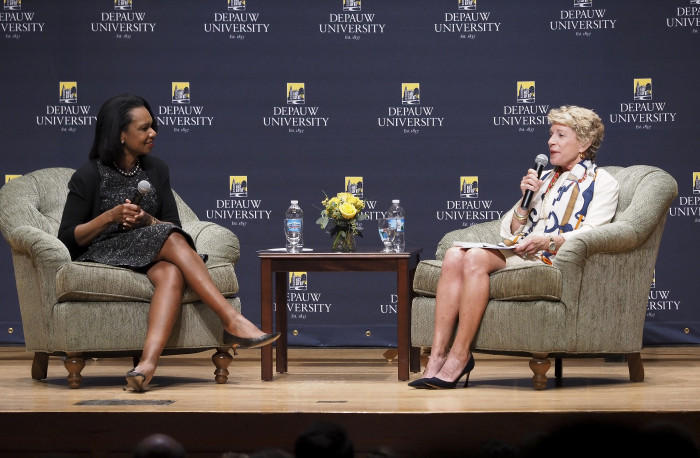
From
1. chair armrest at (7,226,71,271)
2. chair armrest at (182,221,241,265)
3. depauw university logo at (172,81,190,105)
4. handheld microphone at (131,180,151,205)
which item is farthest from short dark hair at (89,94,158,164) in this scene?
depauw university logo at (172,81,190,105)

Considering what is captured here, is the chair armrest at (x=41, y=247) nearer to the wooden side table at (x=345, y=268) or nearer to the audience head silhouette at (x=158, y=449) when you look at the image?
the wooden side table at (x=345, y=268)

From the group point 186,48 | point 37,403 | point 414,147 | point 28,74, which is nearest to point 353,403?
point 37,403

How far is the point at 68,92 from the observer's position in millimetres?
5715

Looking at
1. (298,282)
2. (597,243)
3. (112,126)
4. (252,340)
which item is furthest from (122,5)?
(597,243)

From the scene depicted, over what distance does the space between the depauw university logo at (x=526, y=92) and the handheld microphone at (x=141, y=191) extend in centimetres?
242

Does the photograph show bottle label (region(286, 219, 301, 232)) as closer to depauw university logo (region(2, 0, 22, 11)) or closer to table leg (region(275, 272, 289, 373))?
table leg (region(275, 272, 289, 373))

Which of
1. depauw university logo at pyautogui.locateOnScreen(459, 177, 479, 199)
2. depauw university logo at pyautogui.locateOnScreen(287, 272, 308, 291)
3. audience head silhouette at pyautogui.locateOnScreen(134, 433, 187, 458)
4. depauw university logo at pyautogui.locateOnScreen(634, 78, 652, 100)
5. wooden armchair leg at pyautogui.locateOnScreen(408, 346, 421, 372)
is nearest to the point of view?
audience head silhouette at pyautogui.locateOnScreen(134, 433, 187, 458)

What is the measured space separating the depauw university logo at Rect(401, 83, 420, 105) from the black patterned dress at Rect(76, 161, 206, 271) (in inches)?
74.2

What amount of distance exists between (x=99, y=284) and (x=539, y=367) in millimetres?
1901

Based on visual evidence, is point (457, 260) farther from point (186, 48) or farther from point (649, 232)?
point (186, 48)

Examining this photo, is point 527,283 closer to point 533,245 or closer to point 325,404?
point 533,245

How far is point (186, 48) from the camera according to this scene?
5.70 meters

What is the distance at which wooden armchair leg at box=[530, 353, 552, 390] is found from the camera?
3.97 m

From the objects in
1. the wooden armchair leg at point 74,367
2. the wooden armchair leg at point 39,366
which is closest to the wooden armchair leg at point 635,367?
the wooden armchair leg at point 74,367
